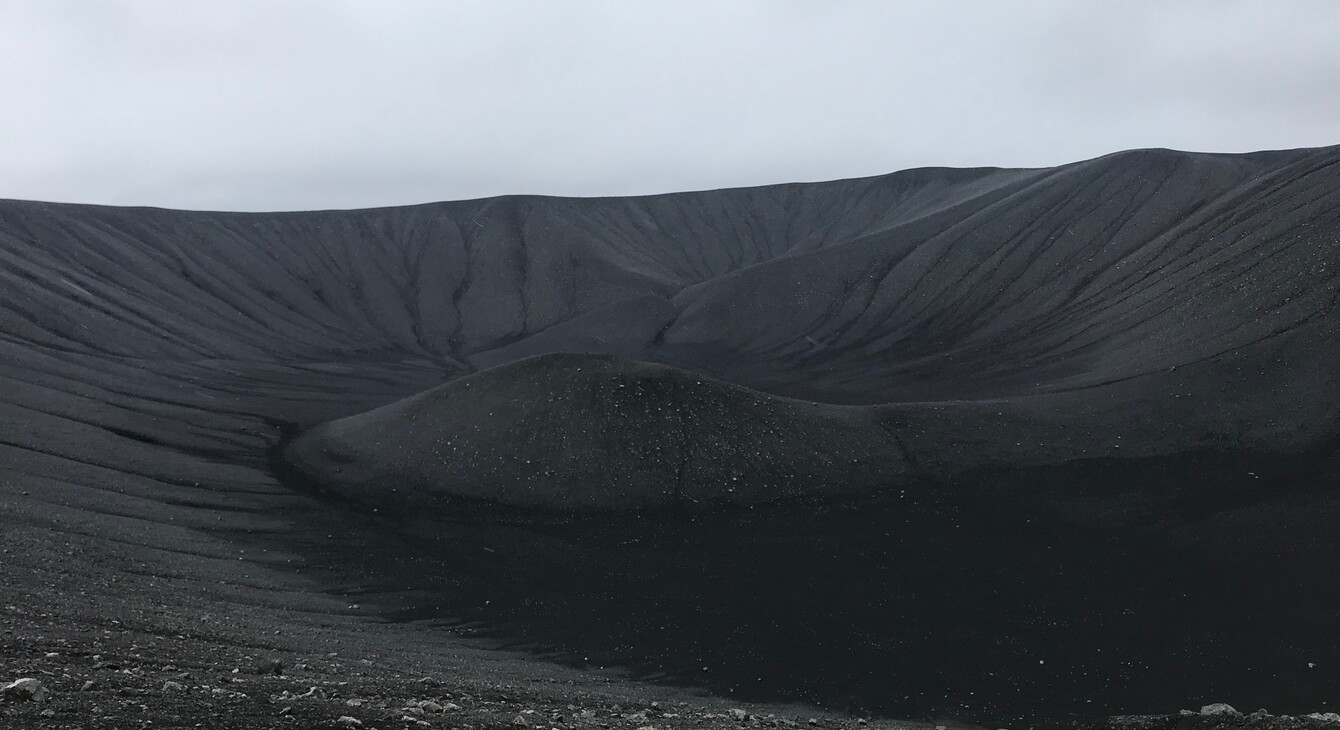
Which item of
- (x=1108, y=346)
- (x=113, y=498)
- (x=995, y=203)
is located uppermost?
(x=995, y=203)

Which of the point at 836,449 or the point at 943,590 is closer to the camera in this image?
the point at 943,590

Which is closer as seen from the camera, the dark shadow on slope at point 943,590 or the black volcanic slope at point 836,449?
the dark shadow on slope at point 943,590

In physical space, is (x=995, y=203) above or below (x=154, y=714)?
above

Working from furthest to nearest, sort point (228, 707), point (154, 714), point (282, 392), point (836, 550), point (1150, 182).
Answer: point (1150, 182) → point (282, 392) → point (836, 550) → point (228, 707) → point (154, 714)

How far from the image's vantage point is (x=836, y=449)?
29.3 metres

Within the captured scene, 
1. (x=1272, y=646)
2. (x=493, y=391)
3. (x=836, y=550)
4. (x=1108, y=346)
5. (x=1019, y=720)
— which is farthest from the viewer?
(x=1108, y=346)

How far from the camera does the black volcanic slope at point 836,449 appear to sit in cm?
1894

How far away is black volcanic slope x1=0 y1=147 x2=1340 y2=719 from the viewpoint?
18.9 meters

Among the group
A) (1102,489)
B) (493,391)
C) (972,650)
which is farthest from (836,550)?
(493,391)

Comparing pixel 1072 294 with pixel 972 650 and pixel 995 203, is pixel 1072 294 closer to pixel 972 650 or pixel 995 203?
pixel 995 203

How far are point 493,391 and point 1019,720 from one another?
2075 centimetres

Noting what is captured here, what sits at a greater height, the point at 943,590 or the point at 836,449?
the point at 836,449

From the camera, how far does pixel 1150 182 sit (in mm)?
53031

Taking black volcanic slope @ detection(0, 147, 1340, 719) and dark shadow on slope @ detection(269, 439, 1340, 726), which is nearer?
dark shadow on slope @ detection(269, 439, 1340, 726)
